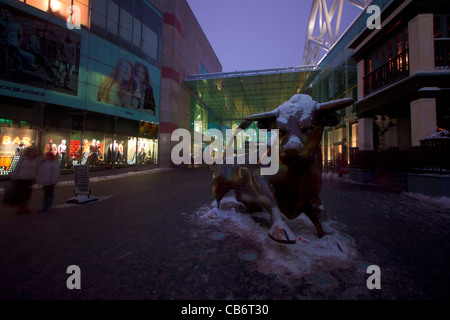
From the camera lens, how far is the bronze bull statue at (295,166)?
6.36ft

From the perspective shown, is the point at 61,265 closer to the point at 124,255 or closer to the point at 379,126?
the point at 124,255

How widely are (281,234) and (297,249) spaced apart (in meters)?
0.44

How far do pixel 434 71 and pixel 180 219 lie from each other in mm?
10440

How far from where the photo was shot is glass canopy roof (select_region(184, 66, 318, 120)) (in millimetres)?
17656

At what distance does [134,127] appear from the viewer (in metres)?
15.7

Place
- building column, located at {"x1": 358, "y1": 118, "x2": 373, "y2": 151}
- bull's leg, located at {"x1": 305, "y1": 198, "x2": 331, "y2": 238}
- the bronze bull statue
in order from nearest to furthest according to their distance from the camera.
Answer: the bronze bull statue → bull's leg, located at {"x1": 305, "y1": 198, "x2": 331, "y2": 238} → building column, located at {"x1": 358, "y1": 118, "x2": 373, "y2": 151}

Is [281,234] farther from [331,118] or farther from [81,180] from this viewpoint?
[81,180]

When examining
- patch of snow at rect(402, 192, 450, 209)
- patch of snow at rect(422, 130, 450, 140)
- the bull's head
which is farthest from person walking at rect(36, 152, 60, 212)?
patch of snow at rect(422, 130, 450, 140)

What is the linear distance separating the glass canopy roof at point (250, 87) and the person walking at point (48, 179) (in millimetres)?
15034

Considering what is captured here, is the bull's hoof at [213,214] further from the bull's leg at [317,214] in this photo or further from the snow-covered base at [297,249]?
the bull's leg at [317,214]

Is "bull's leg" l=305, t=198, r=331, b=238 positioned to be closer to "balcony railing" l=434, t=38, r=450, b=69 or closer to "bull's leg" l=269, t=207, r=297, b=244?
"bull's leg" l=269, t=207, r=297, b=244

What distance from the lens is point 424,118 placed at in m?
6.79

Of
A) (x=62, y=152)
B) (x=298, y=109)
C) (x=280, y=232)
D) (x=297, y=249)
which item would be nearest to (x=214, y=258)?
(x=280, y=232)

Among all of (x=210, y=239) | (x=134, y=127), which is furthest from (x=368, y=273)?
(x=134, y=127)
